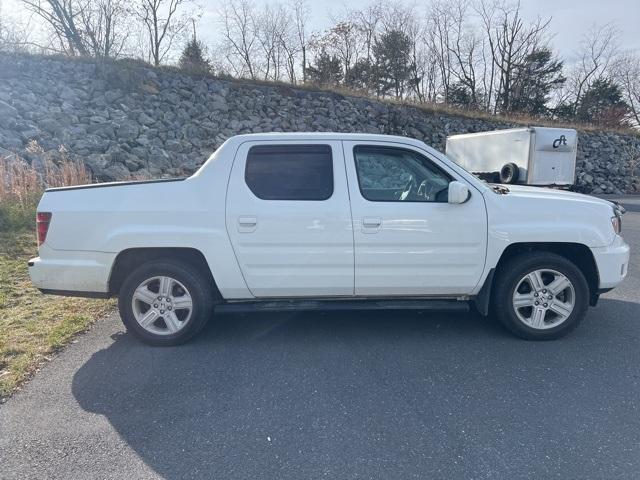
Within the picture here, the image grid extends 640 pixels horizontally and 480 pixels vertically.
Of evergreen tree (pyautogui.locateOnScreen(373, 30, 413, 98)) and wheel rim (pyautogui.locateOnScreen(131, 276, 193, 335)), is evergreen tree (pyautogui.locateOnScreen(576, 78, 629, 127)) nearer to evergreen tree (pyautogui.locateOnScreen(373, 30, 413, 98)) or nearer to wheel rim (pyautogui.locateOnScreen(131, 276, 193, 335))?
evergreen tree (pyautogui.locateOnScreen(373, 30, 413, 98))

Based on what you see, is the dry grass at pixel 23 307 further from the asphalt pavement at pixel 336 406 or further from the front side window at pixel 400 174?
the front side window at pixel 400 174

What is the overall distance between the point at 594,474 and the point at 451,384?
1.18 metres

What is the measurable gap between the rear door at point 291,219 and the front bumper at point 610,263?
7.74 ft

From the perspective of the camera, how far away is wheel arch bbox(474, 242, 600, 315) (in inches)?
177

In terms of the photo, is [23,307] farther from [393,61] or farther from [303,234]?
Answer: [393,61]

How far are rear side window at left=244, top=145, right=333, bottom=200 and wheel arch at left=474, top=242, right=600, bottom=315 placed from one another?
68.9 inches

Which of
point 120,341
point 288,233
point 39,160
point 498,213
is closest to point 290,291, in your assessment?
point 288,233

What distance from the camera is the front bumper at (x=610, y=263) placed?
4.47m

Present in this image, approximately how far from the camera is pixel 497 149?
16.7 m

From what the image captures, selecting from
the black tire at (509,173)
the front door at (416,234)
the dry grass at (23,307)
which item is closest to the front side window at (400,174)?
the front door at (416,234)

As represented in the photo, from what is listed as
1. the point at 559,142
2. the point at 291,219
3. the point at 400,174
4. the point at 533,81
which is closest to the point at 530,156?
the point at 559,142

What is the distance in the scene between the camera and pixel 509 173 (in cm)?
1591

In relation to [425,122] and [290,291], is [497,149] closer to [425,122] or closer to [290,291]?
[425,122]

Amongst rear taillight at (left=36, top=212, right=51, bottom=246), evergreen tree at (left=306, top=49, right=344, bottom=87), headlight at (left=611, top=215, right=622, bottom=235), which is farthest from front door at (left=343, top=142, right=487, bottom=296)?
evergreen tree at (left=306, top=49, right=344, bottom=87)
